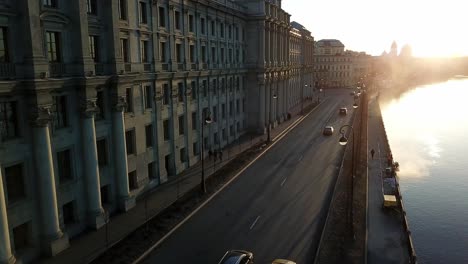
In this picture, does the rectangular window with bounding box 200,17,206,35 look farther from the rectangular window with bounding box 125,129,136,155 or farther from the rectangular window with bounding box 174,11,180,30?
the rectangular window with bounding box 125,129,136,155

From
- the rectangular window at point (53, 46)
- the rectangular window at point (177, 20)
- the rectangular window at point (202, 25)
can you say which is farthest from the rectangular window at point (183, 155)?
the rectangular window at point (53, 46)

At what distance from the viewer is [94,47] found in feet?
92.5

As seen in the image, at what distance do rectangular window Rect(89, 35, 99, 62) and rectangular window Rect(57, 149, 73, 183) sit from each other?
6855 millimetres

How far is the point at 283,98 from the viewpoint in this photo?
8125 cm

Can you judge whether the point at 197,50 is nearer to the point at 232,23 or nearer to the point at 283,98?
the point at 232,23

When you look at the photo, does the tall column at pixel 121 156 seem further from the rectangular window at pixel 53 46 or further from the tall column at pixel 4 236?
the tall column at pixel 4 236

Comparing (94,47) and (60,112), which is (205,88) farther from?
(60,112)

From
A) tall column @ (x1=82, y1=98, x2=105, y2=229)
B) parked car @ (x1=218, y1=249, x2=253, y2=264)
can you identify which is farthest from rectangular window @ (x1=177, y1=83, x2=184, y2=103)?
parked car @ (x1=218, y1=249, x2=253, y2=264)

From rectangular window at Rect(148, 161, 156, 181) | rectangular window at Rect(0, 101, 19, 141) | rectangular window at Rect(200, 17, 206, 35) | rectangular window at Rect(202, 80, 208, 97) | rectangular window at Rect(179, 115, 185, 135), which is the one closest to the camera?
rectangular window at Rect(0, 101, 19, 141)

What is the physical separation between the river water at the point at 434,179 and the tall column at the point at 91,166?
22.9 metres

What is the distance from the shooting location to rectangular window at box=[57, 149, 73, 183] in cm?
2552

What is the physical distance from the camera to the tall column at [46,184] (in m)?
22.7

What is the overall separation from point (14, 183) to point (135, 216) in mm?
9686

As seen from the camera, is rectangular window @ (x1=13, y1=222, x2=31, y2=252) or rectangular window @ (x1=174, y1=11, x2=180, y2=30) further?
rectangular window @ (x1=174, y1=11, x2=180, y2=30)
